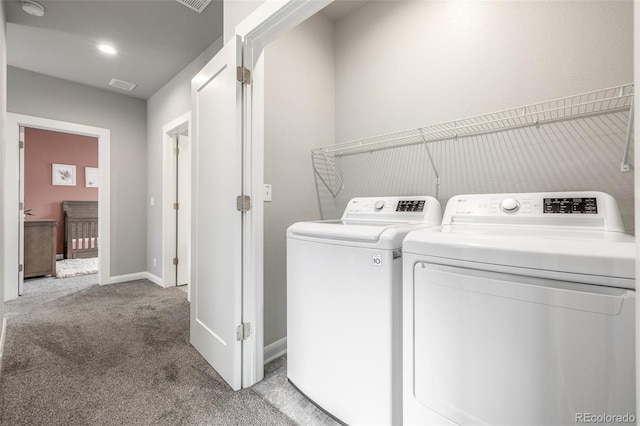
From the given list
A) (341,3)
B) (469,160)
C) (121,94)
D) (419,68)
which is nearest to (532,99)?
(469,160)

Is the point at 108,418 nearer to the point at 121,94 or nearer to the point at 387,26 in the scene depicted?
the point at 387,26

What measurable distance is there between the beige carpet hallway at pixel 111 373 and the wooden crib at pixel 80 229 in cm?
299

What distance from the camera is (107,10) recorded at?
2.29 metres

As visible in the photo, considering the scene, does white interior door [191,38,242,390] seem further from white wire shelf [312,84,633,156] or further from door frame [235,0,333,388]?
white wire shelf [312,84,633,156]

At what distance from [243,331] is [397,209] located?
1102 mm

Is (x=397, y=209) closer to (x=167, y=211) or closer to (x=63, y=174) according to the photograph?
(x=167, y=211)

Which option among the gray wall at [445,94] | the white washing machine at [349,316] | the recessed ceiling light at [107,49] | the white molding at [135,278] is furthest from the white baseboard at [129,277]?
the white washing machine at [349,316]

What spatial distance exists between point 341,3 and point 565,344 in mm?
2368

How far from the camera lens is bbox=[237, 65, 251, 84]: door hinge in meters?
1.55

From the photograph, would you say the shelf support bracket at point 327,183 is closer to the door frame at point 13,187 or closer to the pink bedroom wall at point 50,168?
the door frame at point 13,187

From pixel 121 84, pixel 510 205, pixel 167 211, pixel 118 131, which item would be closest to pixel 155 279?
pixel 167 211

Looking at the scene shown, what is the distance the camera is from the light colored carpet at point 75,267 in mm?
4187

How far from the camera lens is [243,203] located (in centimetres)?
156

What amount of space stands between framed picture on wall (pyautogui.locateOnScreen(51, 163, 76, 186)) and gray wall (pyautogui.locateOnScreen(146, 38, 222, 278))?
2.76 metres
